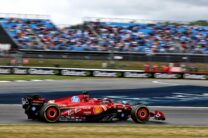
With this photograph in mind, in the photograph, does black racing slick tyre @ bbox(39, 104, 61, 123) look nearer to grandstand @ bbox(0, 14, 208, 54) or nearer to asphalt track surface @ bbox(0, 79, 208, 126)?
asphalt track surface @ bbox(0, 79, 208, 126)

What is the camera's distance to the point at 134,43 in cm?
4803

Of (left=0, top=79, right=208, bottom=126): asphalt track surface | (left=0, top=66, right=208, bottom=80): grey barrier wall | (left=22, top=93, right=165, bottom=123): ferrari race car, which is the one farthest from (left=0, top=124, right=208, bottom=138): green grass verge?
(left=0, top=66, right=208, bottom=80): grey barrier wall

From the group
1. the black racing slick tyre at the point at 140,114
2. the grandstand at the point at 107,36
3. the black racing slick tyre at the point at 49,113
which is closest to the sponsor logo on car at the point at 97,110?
the black racing slick tyre at the point at 140,114

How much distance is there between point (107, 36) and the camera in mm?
49406

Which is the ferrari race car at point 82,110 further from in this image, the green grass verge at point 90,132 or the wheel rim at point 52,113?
the green grass verge at point 90,132

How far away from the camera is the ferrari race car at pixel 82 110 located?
12.8 m

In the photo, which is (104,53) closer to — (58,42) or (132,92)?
(58,42)

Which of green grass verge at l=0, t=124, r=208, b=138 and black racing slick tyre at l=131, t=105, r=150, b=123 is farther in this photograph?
black racing slick tyre at l=131, t=105, r=150, b=123

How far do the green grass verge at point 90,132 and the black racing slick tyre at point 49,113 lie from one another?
50 cm

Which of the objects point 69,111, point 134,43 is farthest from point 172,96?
point 134,43

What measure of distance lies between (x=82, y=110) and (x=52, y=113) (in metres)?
0.95

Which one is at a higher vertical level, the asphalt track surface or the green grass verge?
the asphalt track surface

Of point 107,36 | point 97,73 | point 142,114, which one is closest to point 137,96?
point 142,114

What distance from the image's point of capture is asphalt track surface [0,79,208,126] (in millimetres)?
14898
